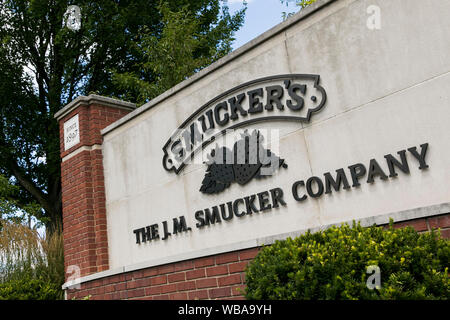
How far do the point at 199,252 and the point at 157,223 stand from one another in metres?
1.28

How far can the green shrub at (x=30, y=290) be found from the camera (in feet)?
21.7

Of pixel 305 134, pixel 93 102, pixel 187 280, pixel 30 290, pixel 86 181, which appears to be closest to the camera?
pixel 305 134

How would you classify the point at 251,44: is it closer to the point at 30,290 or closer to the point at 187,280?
the point at 187,280

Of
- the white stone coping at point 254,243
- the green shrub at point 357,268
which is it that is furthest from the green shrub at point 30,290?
the green shrub at point 357,268

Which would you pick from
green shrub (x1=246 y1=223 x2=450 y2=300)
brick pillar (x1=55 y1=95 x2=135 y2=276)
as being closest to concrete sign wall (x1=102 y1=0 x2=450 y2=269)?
brick pillar (x1=55 y1=95 x2=135 y2=276)

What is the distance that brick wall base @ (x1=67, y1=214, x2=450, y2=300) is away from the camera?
16.2ft

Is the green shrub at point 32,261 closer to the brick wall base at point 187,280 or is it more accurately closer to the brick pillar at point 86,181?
the brick pillar at point 86,181

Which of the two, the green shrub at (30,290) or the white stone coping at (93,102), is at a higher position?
the white stone coping at (93,102)

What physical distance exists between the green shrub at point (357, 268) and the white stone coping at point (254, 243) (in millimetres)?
329

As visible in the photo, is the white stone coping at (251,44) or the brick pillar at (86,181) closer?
the white stone coping at (251,44)

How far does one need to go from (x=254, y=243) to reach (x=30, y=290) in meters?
3.98

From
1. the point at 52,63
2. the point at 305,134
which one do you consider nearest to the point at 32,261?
the point at 305,134

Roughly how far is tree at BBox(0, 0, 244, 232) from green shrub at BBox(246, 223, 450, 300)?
11958 mm

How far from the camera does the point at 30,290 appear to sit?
22.5ft
